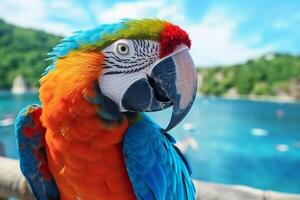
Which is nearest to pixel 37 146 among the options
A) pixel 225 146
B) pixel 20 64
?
pixel 225 146

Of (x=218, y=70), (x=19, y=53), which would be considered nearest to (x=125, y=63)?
(x=19, y=53)

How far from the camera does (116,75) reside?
1.09 m

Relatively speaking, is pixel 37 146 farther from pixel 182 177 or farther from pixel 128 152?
pixel 182 177

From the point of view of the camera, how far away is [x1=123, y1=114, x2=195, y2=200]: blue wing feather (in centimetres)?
112

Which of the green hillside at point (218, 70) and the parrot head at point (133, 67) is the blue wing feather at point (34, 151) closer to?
the parrot head at point (133, 67)

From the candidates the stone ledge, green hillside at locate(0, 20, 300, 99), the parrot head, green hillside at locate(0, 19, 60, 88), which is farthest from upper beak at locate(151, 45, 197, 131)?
green hillside at locate(0, 19, 60, 88)

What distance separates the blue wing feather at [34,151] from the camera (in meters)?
1.23

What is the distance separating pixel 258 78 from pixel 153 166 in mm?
55691

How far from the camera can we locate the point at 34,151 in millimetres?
1252

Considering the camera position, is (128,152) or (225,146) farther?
(225,146)

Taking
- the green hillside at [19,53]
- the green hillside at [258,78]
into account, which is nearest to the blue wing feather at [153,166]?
the green hillside at [19,53]

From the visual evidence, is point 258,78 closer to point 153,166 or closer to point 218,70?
point 218,70

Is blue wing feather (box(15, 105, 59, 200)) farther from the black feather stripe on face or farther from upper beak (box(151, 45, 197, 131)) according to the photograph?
upper beak (box(151, 45, 197, 131))

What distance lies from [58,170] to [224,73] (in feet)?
204
